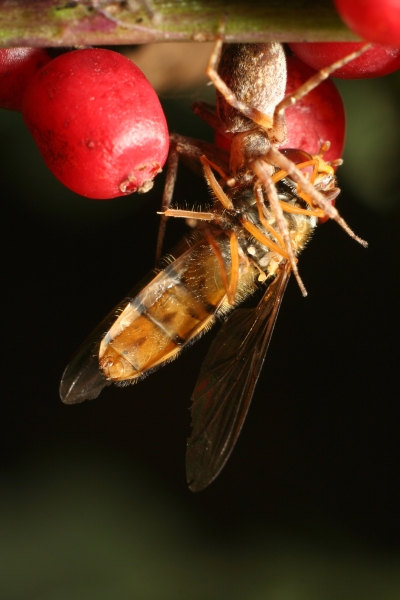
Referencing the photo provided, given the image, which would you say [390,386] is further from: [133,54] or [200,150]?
[133,54]

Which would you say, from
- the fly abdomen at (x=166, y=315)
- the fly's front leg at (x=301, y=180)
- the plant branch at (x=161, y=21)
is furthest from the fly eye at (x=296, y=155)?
the plant branch at (x=161, y=21)

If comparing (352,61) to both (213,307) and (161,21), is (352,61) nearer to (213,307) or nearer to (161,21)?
(161,21)

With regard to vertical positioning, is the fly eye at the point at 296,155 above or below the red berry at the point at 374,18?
below

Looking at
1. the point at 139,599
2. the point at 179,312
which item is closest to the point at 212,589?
the point at 139,599

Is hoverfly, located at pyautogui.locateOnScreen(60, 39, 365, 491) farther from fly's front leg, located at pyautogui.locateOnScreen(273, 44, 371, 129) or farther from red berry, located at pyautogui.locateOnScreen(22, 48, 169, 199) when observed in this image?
red berry, located at pyautogui.locateOnScreen(22, 48, 169, 199)

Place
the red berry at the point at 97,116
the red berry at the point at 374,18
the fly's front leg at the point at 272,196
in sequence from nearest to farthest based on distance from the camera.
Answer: the red berry at the point at 374,18
the red berry at the point at 97,116
the fly's front leg at the point at 272,196

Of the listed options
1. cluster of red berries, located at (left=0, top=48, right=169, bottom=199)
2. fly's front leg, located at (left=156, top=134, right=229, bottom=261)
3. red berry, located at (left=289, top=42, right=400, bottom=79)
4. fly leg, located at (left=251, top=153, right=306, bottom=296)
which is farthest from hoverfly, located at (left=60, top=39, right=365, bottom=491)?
cluster of red berries, located at (left=0, top=48, right=169, bottom=199)

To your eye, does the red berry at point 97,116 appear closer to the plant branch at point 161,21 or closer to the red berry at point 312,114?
the plant branch at point 161,21
